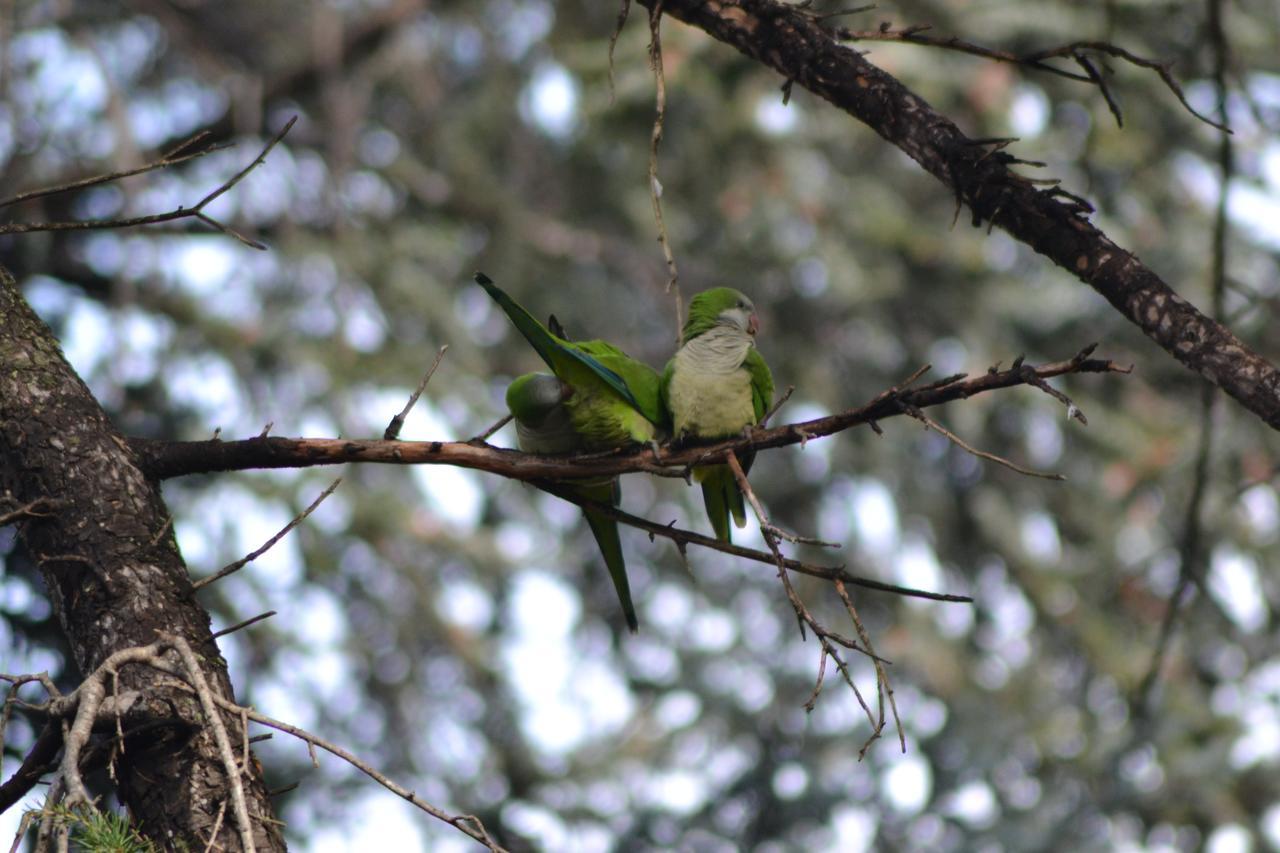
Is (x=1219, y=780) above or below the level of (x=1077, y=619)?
below

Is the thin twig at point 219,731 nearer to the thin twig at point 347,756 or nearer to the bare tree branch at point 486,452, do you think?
the thin twig at point 347,756

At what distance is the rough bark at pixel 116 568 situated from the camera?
196 centimetres

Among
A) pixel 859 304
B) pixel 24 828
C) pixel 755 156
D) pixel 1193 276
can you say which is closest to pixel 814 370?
pixel 859 304

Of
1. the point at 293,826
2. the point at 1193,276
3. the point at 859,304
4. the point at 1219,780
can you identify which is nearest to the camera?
the point at 1219,780

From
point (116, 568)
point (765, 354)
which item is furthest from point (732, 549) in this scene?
point (765, 354)

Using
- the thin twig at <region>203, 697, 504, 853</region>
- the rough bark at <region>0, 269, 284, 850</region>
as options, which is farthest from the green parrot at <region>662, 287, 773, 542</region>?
the rough bark at <region>0, 269, 284, 850</region>

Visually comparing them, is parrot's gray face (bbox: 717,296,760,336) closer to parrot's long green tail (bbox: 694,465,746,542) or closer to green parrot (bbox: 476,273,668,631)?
green parrot (bbox: 476,273,668,631)

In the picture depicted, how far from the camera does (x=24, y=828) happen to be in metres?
1.66

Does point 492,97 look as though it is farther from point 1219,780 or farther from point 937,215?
point 1219,780

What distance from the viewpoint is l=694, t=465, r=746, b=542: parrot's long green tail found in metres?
3.08

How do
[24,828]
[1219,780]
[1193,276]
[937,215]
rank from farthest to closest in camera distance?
[937,215]
[1193,276]
[1219,780]
[24,828]

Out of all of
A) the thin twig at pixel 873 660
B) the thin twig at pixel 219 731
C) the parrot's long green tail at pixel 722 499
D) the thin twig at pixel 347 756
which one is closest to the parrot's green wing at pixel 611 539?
the parrot's long green tail at pixel 722 499

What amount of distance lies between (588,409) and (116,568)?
1.19 metres

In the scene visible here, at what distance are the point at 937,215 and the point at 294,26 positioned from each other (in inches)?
185
